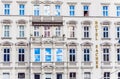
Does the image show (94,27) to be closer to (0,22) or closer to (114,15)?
(114,15)

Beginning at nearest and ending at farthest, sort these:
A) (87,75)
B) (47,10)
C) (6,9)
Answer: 1. (6,9)
2. (87,75)
3. (47,10)

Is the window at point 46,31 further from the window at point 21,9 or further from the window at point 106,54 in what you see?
the window at point 106,54

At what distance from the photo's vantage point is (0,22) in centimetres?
6838

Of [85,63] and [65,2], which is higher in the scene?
[65,2]

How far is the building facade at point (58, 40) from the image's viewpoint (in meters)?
68.1

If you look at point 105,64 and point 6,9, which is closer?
point 6,9

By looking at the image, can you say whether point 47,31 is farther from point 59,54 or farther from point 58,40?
point 59,54

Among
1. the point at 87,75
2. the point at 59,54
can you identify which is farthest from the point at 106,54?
the point at 59,54

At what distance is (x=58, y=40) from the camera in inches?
2694

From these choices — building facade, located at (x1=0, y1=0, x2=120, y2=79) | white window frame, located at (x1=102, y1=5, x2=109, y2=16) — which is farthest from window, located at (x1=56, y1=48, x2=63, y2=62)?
white window frame, located at (x1=102, y1=5, x2=109, y2=16)

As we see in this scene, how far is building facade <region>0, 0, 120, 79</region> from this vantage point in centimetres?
6812

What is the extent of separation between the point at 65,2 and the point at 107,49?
23.1ft

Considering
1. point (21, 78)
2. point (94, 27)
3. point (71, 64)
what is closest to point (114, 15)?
point (94, 27)

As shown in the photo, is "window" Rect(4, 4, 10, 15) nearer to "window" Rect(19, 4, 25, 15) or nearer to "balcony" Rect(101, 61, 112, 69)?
"window" Rect(19, 4, 25, 15)
